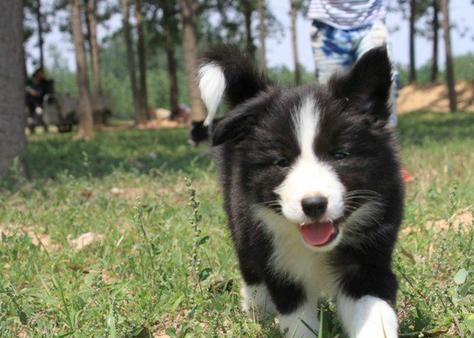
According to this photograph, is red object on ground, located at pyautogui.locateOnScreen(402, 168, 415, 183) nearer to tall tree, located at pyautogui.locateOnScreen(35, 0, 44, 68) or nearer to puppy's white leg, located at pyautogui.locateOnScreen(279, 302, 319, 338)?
puppy's white leg, located at pyautogui.locateOnScreen(279, 302, 319, 338)

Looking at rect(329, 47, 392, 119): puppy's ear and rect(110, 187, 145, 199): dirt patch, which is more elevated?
rect(329, 47, 392, 119): puppy's ear

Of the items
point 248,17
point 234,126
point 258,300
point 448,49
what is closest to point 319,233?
point 234,126

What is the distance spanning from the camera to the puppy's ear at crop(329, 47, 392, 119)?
2654 mm

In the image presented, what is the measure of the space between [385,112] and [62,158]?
352 inches

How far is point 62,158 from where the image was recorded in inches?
434

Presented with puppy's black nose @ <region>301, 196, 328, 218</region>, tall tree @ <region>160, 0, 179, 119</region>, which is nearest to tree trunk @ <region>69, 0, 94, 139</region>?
tall tree @ <region>160, 0, 179, 119</region>

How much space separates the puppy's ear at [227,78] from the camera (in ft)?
9.06

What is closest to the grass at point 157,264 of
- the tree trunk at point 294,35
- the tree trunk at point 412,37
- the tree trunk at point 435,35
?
the tree trunk at point 294,35

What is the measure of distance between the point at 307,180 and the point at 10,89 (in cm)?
564

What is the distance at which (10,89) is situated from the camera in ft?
23.9

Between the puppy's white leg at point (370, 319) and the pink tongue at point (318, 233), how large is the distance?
0.99 ft

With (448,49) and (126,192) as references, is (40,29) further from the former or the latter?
(126,192)

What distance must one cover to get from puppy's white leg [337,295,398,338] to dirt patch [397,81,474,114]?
27.5m

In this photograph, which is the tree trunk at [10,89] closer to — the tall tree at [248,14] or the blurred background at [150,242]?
the blurred background at [150,242]
